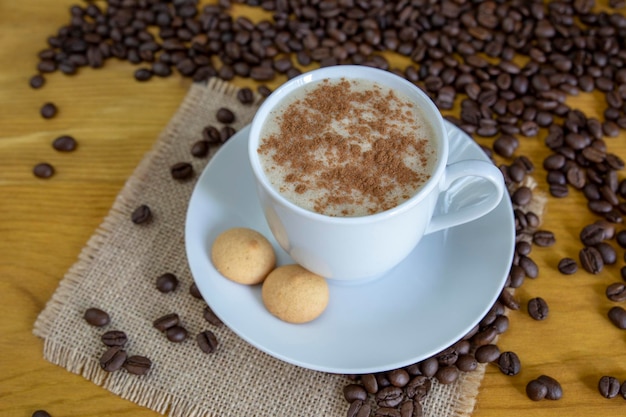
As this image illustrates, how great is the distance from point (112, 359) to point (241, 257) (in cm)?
37

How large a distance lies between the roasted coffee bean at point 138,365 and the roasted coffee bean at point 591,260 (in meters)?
1.00

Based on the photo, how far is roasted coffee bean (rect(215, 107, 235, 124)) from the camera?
5.74 ft

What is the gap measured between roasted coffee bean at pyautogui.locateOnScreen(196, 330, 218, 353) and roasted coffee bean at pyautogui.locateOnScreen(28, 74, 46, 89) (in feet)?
3.15

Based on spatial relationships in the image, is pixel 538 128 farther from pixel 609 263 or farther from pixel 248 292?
pixel 248 292

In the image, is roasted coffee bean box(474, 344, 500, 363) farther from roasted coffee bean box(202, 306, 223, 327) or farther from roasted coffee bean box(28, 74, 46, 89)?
roasted coffee bean box(28, 74, 46, 89)

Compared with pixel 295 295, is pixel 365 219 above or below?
above

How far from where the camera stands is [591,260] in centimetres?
151

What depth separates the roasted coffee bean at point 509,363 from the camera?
1367 mm

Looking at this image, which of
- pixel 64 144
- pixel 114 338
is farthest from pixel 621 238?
pixel 64 144

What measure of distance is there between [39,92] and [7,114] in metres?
0.11

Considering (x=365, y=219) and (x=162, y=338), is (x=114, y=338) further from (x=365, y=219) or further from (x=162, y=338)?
(x=365, y=219)

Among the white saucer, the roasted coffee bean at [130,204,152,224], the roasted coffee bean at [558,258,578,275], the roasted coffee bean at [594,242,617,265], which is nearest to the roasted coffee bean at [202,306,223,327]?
the white saucer

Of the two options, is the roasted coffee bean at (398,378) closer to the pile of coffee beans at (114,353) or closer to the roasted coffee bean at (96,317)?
the pile of coffee beans at (114,353)

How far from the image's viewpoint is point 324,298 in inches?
50.7
